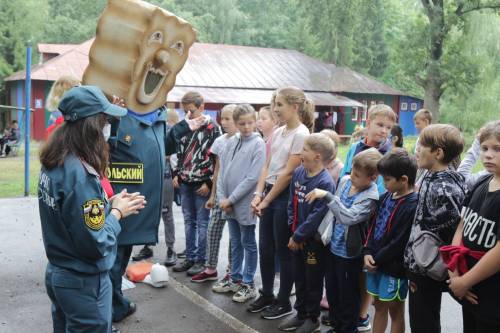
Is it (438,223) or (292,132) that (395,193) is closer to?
(438,223)

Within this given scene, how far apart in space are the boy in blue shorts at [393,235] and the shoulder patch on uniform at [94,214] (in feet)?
6.01

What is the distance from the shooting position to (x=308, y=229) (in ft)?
13.1

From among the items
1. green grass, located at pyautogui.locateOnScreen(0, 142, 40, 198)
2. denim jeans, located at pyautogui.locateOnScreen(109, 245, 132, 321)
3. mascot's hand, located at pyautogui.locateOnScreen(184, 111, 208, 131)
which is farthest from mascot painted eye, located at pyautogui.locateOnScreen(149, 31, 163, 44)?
green grass, located at pyautogui.locateOnScreen(0, 142, 40, 198)

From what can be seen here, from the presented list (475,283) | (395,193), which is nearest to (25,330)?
(395,193)

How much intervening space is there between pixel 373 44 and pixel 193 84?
20927mm

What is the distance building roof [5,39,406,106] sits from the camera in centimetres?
2681

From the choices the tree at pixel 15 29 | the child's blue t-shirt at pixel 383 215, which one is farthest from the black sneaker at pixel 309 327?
the tree at pixel 15 29

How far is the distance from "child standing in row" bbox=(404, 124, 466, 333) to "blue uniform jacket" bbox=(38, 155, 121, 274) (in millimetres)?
1824

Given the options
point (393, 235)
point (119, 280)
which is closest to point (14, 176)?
point (119, 280)

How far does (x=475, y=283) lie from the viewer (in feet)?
8.75

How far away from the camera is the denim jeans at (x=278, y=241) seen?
4430mm

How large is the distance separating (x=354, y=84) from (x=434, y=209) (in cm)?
3269

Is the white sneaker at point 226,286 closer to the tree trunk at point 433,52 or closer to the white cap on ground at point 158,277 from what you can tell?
the white cap on ground at point 158,277

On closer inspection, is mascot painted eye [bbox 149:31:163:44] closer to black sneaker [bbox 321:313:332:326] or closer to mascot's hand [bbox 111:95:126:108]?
mascot's hand [bbox 111:95:126:108]
